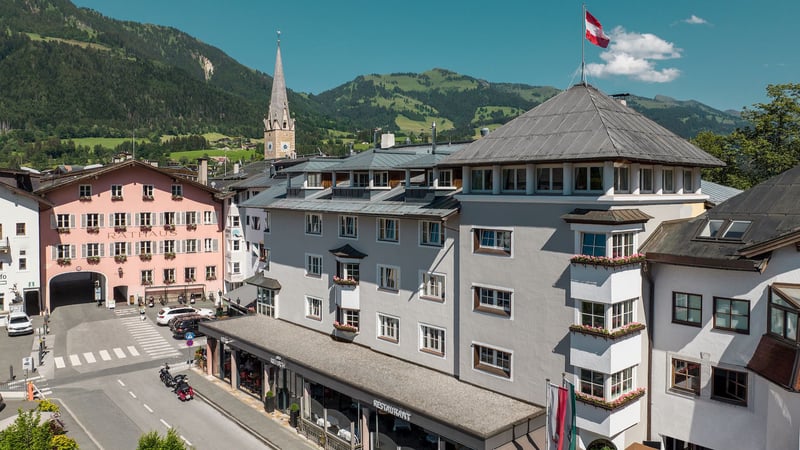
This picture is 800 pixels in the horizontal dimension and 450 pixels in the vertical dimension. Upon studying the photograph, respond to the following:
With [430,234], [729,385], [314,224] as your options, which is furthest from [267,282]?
[729,385]

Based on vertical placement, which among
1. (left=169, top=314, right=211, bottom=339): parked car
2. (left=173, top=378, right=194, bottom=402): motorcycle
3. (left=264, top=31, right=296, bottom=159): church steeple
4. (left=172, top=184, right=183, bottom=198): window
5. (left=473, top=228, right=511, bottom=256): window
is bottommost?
(left=173, top=378, right=194, bottom=402): motorcycle

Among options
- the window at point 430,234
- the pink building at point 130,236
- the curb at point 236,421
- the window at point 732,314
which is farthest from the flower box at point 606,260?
the pink building at point 130,236

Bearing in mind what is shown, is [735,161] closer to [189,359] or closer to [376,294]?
[376,294]

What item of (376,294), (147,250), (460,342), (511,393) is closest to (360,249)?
(376,294)

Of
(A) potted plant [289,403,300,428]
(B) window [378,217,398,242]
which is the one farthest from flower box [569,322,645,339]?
(A) potted plant [289,403,300,428]

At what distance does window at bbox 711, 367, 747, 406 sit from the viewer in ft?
70.4

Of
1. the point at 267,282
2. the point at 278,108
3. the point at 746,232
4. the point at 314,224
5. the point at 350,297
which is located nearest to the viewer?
the point at 746,232

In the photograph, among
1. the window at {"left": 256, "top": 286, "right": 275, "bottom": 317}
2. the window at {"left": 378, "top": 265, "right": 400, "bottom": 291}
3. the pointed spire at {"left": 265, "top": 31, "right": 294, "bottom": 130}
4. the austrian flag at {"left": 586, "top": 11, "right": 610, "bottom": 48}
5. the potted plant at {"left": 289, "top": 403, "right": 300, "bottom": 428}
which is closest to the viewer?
the austrian flag at {"left": 586, "top": 11, "right": 610, "bottom": 48}

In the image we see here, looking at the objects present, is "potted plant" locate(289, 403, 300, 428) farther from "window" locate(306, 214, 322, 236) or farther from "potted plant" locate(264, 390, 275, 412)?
"window" locate(306, 214, 322, 236)

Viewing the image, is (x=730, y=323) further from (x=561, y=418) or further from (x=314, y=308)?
(x=314, y=308)

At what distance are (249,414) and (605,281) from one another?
23.0 metres

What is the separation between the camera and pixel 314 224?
3853 cm

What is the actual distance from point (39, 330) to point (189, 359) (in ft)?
56.6

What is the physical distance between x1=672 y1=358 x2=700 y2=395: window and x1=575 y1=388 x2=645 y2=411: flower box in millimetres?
1462
